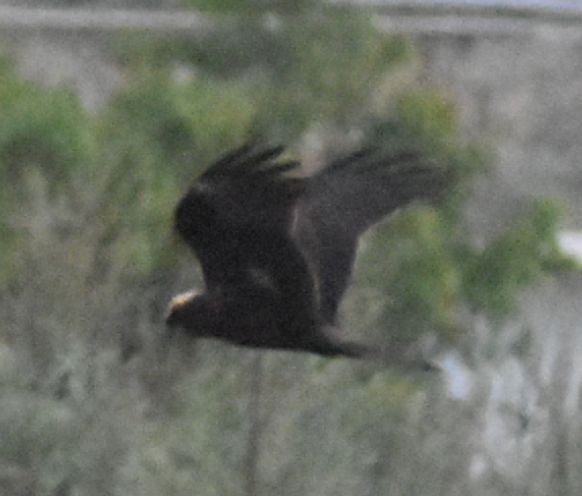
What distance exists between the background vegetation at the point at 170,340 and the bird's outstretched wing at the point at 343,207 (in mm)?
661

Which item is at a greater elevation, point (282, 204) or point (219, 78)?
point (282, 204)

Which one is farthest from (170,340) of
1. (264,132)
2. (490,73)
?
(490,73)

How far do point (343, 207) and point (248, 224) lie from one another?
2.36 ft

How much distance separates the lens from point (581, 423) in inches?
236

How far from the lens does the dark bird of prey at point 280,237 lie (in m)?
3.95

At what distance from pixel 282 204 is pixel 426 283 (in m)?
3.08

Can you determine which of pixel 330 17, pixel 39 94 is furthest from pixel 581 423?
pixel 330 17

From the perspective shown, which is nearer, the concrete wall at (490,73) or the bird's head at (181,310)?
the bird's head at (181,310)

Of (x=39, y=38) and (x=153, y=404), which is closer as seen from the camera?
(x=153, y=404)

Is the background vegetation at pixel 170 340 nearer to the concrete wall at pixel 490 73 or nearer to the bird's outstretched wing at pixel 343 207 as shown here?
the bird's outstretched wing at pixel 343 207

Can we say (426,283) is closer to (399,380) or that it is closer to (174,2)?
(399,380)

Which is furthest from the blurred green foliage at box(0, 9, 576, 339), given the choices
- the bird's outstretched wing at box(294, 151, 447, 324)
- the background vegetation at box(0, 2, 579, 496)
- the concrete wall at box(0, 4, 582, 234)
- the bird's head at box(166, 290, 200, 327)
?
the bird's head at box(166, 290, 200, 327)

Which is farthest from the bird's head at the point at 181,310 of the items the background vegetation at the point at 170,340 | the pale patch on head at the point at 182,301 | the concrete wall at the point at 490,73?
the concrete wall at the point at 490,73

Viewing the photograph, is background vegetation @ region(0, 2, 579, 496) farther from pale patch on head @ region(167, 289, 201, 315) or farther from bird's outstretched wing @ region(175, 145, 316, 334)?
bird's outstretched wing @ region(175, 145, 316, 334)
